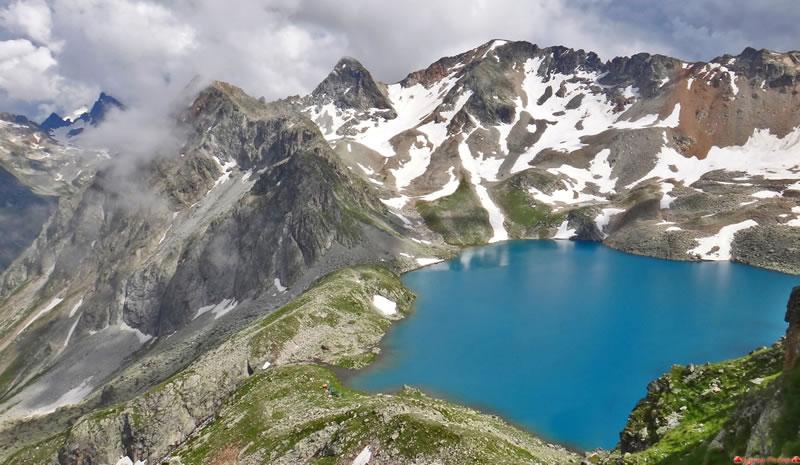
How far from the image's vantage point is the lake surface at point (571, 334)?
58.9m

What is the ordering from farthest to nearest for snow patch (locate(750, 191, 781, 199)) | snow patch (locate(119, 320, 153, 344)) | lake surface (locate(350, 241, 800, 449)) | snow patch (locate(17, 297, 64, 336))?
snow patch (locate(17, 297, 64, 336))
snow patch (locate(750, 191, 781, 199))
snow patch (locate(119, 320, 153, 344))
lake surface (locate(350, 241, 800, 449))

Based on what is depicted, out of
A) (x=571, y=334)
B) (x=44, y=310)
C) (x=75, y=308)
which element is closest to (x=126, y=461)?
(x=571, y=334)

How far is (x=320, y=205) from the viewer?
142m

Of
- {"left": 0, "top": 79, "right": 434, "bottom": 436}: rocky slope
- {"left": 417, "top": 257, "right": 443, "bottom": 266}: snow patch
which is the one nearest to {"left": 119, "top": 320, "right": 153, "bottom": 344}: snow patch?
{"left": 0, "top": 79, "right": 434, "bottom": 436}: rocky slope

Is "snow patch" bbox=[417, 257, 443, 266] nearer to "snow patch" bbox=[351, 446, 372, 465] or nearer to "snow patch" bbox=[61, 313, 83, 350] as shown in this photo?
"snow patch" bbox=[351, 446, 372, 465]

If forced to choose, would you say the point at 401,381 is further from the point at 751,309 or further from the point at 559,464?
the point at 751,309

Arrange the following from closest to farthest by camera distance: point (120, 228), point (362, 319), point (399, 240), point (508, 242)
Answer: point (362, 319), point (399, 240), point (508, 242), point (120, 228)

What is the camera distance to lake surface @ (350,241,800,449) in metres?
58.9

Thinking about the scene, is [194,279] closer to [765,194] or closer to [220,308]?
[220,308]

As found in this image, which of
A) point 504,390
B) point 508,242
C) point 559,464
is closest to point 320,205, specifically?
point 508,242

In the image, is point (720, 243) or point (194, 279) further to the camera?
point (194, 279)

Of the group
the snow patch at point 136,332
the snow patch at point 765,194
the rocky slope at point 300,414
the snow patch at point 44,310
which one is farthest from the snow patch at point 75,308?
the snow patch at point 765,194

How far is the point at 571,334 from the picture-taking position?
81.8 meters

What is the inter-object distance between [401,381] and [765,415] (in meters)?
54.6
